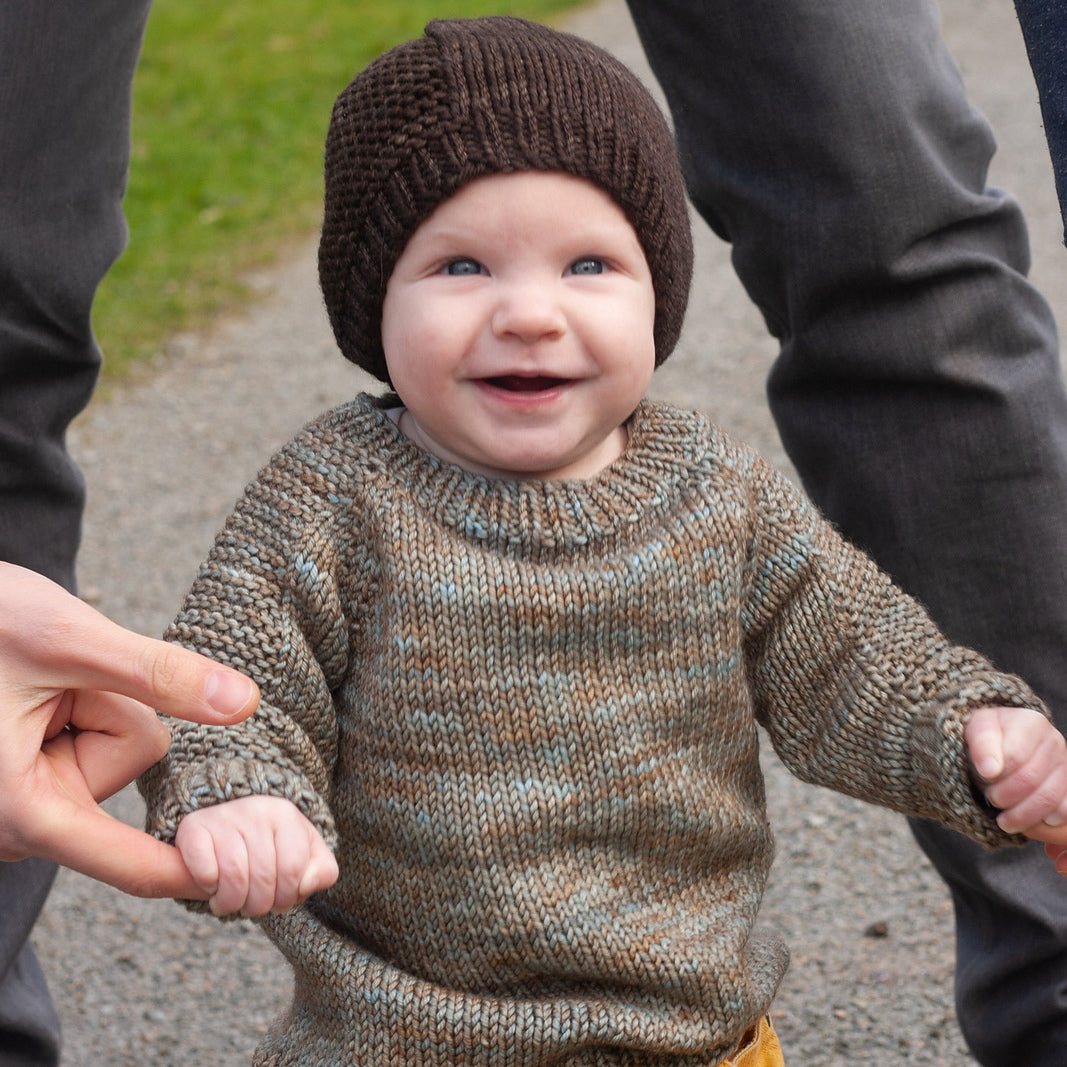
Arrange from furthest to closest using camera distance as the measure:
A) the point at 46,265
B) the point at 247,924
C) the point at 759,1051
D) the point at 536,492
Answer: the point at 247,924 → the point at 46,265 → the point at 759,1051 → the point at 536,492

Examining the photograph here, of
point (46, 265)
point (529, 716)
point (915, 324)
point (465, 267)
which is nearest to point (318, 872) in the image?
point (529, 716)

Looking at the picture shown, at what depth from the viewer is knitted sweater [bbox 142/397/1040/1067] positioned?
1512 mm

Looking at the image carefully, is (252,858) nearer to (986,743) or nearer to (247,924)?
(986,743)

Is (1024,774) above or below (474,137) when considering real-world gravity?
below

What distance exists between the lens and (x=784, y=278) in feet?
6.25

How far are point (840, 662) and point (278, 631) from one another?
1.99 ft

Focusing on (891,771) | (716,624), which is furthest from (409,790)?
(891,771)

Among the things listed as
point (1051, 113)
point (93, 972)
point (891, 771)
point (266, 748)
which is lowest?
point (93, 972)

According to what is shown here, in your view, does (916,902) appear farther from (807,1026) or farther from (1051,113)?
(1051,113)

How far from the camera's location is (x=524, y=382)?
5.00 ft

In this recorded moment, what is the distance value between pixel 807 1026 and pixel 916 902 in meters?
0.36

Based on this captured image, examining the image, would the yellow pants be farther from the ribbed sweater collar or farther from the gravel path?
the ribbed sweater collar

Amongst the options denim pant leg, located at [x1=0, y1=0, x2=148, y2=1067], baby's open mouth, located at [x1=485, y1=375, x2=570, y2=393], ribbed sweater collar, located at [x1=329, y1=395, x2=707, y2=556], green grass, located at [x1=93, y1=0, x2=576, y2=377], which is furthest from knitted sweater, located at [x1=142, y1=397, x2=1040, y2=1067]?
green grass, located at [x1=93, y1=0, x2=576, y2=377]

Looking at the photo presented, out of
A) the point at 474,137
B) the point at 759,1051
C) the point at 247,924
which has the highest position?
the point at 474,137
